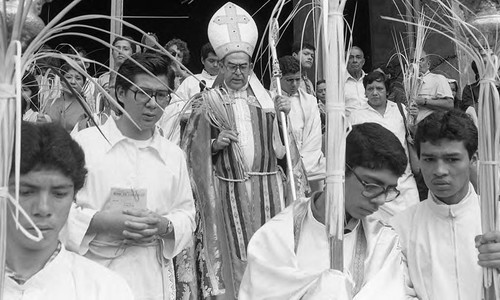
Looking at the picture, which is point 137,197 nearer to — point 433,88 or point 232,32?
point 232,32

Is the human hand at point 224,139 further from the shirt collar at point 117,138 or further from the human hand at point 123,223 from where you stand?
the human hand at point 123,223

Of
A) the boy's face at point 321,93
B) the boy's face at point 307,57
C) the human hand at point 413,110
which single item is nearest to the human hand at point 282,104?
the human hand at point 413,110

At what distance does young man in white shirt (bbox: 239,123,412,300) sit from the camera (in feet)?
12.4

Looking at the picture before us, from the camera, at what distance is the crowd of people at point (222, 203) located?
3.17 meters

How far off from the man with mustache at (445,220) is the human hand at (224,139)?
178 cm

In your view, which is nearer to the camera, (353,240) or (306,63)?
(353,240)

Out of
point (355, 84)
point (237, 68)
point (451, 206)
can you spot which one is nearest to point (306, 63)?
point (355, 84)

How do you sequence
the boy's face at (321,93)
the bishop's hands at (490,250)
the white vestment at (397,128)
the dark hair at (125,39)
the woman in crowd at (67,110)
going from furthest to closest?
the boy's face at (321,93)
the white vestment at (397,128)
the woman in crowd at (67,110)
the bishop's hands at (490,250)
the dark hair at (125,39)

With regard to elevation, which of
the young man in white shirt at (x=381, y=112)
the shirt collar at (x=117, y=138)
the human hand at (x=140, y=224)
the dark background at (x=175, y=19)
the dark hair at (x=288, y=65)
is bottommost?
the human hand at (x=140, y=224)

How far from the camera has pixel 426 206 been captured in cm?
457

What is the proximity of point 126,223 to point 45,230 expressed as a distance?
4.19 ft

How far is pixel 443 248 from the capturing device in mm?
4449

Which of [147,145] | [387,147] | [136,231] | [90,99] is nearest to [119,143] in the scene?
[147,145]

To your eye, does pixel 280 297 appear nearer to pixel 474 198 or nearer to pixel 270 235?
pixel 270 235
